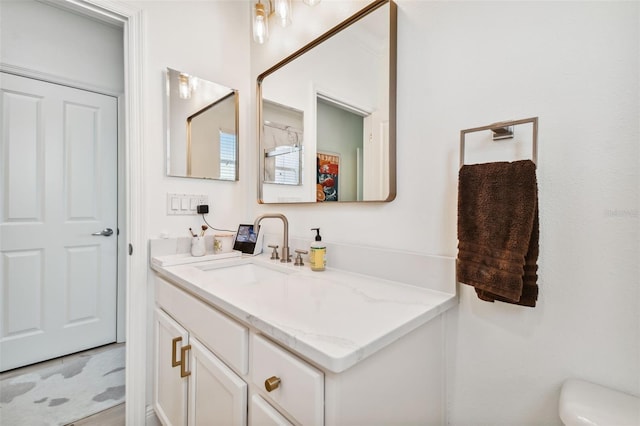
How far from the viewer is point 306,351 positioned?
0.59 meters

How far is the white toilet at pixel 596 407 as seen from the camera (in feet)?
1.91

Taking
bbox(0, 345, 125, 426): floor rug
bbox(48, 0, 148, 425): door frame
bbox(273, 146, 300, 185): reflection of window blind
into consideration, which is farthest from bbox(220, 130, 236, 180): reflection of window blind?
bbox(0, 345, 125, 426): floor rug

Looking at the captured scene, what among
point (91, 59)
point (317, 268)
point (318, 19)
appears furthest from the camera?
point (91, 59)

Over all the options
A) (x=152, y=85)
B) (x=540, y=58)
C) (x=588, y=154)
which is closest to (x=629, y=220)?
(x=588, y=154)

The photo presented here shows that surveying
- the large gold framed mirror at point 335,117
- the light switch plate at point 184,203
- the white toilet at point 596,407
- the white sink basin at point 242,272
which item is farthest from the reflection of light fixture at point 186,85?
the white toilet at point 596,407

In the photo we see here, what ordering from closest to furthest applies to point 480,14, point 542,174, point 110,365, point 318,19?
1. point 542,174
2. point 480,14
3. point 318,19
4. point 110,365

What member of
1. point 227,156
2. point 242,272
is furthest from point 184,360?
point 227,156

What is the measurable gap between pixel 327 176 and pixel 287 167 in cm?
33

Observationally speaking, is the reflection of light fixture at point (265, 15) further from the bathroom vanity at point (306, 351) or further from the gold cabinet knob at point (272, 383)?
the gold cabinet knob at point (272, 383)

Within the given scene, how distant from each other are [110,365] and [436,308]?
2310 millimetres

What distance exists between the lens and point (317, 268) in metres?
1.24

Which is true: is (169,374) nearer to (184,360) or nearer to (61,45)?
(184,360)

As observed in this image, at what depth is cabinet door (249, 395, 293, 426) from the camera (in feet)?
2.22

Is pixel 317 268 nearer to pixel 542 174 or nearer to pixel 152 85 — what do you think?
pixel 542 174
